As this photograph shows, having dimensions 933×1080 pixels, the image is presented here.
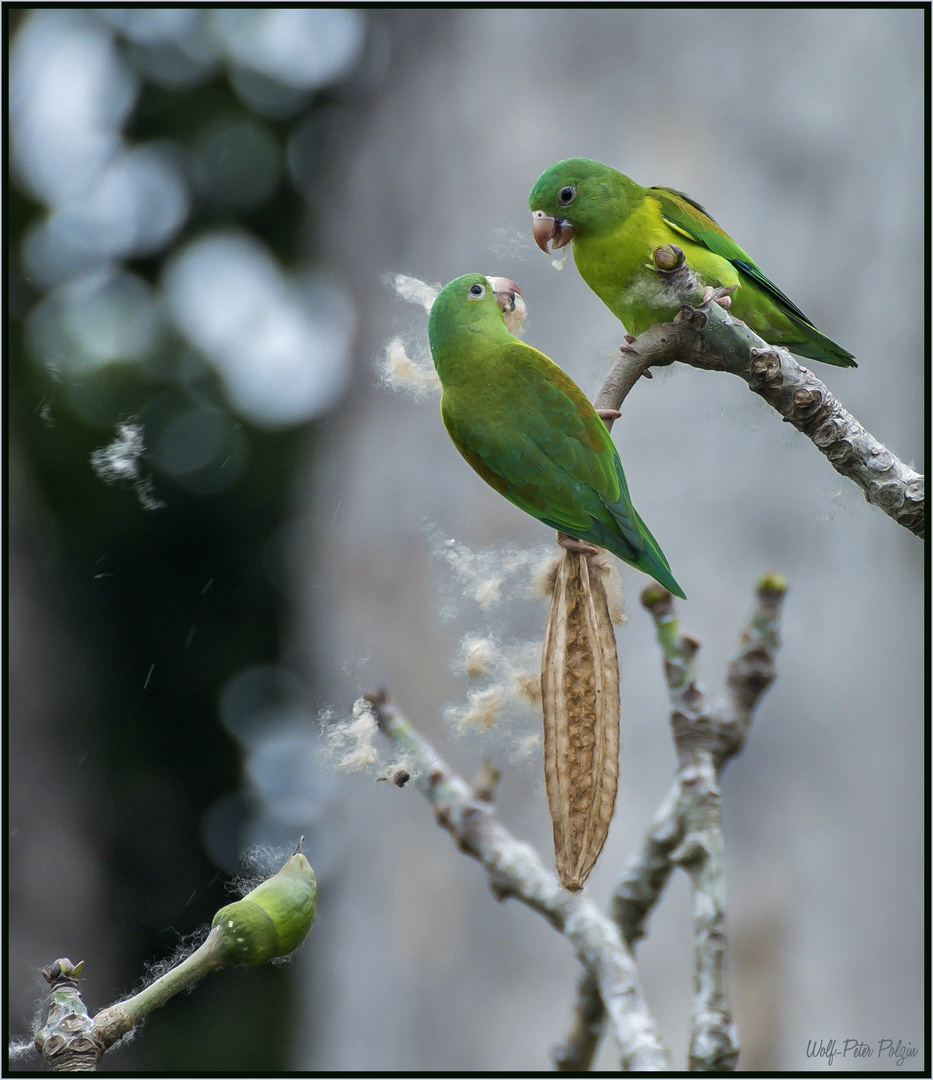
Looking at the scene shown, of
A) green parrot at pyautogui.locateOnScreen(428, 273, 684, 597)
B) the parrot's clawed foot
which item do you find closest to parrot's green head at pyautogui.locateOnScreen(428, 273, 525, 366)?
green parrot at pyautogui.locateOnScreen(428, 273, 684, 597)

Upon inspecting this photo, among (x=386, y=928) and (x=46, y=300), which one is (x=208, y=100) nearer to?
(x=46, y=300)

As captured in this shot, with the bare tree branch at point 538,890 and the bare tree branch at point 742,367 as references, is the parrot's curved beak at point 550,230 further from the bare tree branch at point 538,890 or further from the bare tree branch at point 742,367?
the bare tree branch at point 538,890

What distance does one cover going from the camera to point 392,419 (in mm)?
2699

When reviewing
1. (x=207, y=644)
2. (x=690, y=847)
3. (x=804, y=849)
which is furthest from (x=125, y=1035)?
(x=207, y=644)

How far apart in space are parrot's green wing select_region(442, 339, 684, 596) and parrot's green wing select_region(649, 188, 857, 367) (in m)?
0.20

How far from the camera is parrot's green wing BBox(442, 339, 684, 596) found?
0.43 m

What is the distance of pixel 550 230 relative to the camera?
515 mm

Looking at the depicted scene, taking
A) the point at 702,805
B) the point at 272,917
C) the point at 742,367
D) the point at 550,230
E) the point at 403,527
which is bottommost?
the point at 272,917

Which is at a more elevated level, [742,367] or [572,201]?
[572,201]

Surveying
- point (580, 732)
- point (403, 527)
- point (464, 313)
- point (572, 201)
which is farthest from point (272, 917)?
point (403, 527)

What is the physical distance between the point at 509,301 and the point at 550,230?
61 millimetres

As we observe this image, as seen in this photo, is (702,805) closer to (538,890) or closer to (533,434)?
(538,890)

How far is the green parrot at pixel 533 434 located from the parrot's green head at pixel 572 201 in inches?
3.5

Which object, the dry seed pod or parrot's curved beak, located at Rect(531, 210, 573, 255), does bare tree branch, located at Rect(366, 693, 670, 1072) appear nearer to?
the dry seed pod
